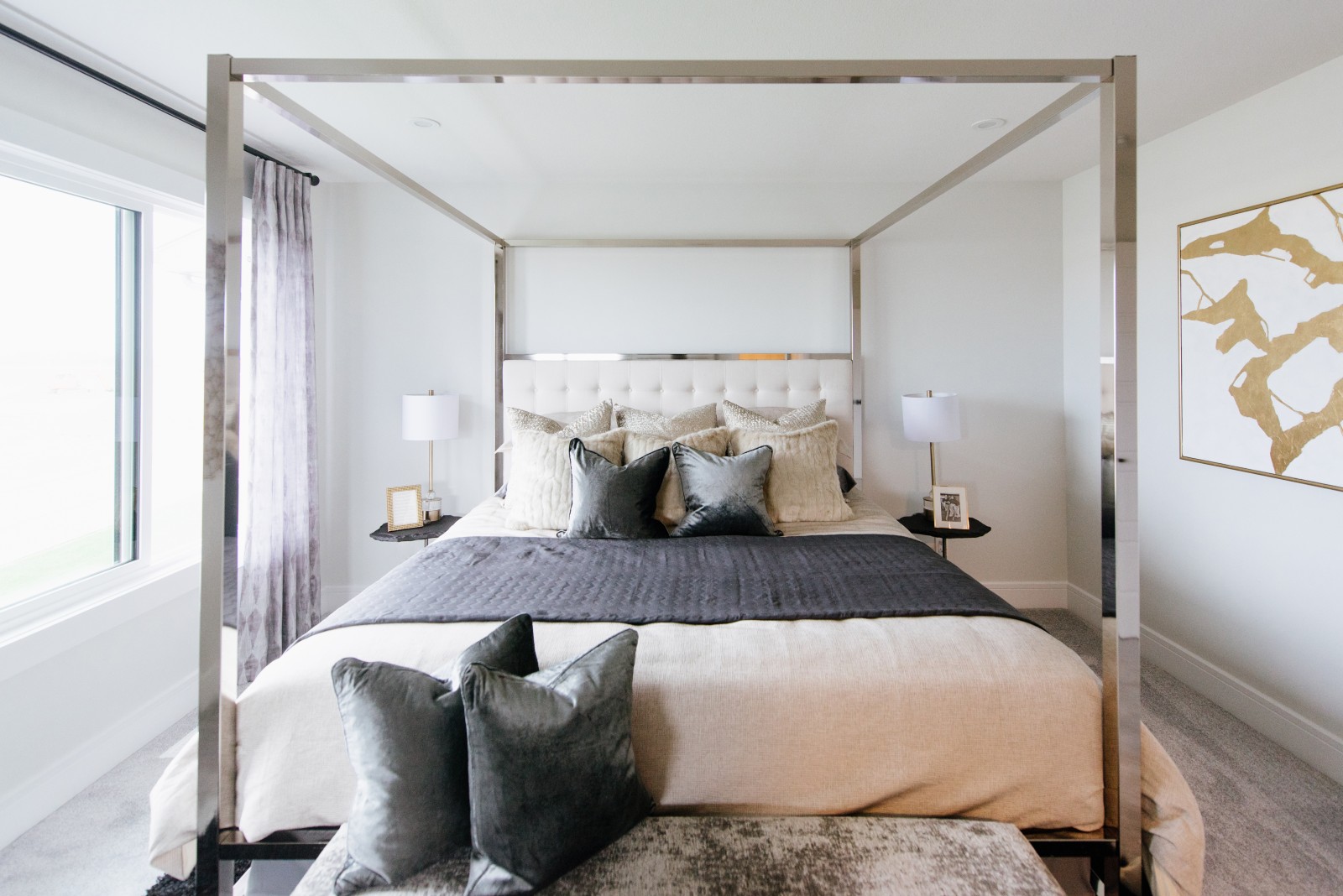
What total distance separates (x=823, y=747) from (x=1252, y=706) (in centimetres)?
223

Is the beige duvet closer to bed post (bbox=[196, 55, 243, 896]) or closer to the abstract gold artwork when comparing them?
bed post (bbox=[196, 55, 243, 896])

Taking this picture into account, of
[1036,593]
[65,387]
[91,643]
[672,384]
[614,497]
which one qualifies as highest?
[672,384]

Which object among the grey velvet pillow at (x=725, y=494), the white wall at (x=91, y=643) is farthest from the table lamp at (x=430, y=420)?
the grey velvet pillow at (x=725, y=494)

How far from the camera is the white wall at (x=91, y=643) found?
2051mm

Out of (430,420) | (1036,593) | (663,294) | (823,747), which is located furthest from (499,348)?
(1036,593)

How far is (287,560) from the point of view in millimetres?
3248

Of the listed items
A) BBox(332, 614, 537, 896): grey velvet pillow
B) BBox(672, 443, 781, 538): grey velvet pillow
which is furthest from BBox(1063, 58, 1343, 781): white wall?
BBox(332, 614, 537, 896): grey velvet pillow

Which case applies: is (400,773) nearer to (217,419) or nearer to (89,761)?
(217,419)

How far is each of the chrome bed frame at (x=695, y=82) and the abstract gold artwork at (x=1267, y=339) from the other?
58.6 inches

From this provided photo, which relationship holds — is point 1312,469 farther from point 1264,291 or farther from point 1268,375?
point 1264,291

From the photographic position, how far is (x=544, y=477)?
268cm

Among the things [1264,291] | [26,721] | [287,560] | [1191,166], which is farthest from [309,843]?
[1191,166]

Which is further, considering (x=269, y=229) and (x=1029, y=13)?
(x=269, y=229)

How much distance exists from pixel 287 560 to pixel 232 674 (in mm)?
1986
